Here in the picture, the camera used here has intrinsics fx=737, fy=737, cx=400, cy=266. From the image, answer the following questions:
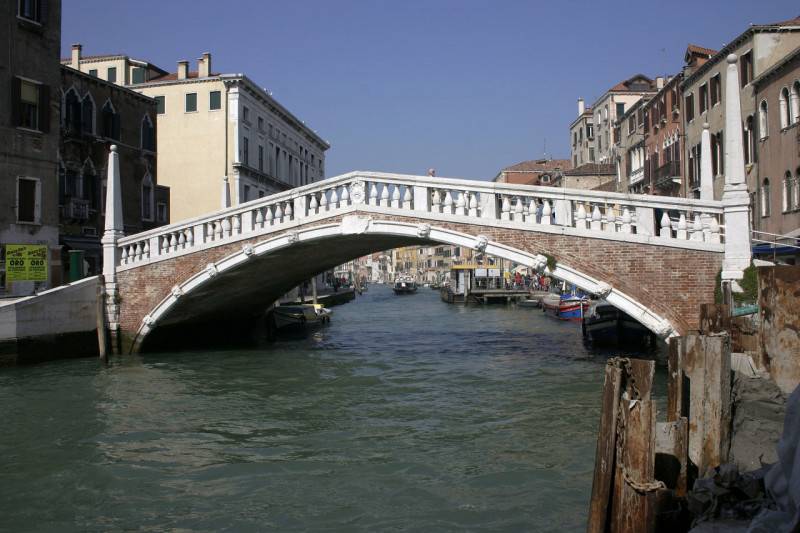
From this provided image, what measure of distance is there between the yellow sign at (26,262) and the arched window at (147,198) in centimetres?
840

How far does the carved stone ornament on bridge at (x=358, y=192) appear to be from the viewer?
1125cm

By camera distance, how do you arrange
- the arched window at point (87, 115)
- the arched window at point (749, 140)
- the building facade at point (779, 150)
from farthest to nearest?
the arched window at point (87, 115) → the arched window at point (749, 140) → the building facade at point (779, 150)

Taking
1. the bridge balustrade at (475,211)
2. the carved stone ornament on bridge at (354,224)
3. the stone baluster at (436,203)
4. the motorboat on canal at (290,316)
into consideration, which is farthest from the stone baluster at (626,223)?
the motorboat on canal at (290,316)

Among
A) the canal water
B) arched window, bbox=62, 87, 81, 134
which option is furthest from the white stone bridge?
arched window, bbox=62, 87, 81, 134

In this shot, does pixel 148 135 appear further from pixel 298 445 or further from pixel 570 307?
pixel 298 445

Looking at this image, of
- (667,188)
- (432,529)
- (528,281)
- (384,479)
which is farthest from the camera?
(528,281)

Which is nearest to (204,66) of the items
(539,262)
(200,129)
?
(200,129)

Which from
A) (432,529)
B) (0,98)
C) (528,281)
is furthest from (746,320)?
(528,281)

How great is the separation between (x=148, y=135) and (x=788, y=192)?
669 inches

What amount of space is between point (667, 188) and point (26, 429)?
21.8m

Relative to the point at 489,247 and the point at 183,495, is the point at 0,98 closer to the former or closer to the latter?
the point at 489,247

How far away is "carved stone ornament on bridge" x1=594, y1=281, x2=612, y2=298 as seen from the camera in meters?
9.45

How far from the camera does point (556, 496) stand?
5344 mm

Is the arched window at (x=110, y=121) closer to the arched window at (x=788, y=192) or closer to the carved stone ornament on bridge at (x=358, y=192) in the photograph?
the carved stone ornament on bridge at (x=358, y=192)
